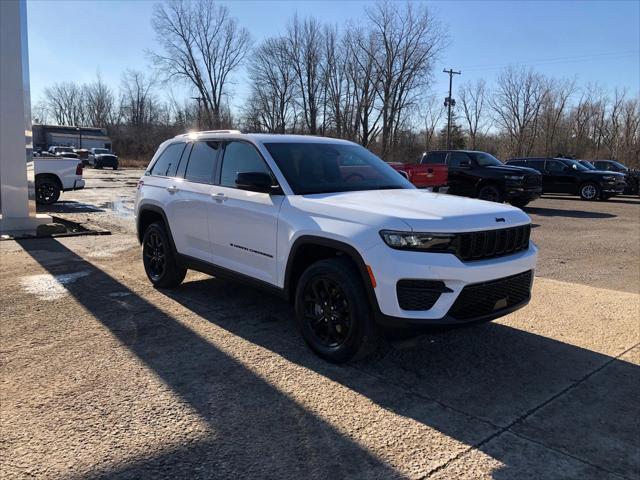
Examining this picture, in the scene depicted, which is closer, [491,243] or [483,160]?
[491,243]

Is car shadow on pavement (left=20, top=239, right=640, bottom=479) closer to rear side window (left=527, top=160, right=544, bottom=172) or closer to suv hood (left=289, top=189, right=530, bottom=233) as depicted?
suv hood (left=289, top=189, right=530, bottom=233)

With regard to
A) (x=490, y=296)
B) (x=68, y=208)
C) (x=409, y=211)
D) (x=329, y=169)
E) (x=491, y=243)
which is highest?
(x=329, y=169)

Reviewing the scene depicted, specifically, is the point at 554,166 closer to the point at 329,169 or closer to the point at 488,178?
the point at 488,178

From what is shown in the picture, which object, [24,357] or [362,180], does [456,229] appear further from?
[24,357]

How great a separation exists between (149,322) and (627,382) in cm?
409

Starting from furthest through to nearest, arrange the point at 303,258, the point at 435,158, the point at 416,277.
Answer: the point at 435,158 < the point at 303,258 < the point at 416,277

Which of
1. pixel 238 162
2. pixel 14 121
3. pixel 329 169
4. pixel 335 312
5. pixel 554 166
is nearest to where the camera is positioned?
pixel 335 312

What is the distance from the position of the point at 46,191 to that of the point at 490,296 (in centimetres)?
1585

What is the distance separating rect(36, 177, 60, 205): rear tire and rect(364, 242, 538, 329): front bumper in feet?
50.0

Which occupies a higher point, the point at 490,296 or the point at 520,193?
the point at 520,193

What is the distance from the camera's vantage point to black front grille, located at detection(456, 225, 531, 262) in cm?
366

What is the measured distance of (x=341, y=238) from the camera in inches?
152

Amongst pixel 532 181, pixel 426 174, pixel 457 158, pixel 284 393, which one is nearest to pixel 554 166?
pixel 532 181

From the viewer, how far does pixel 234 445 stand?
9.66 feet
